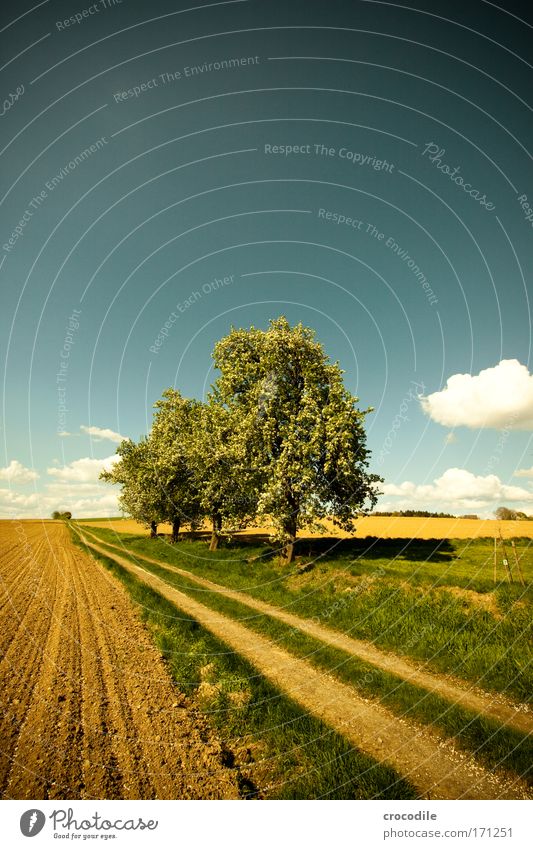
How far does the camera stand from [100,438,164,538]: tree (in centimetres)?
4656

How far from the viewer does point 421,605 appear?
550 inches

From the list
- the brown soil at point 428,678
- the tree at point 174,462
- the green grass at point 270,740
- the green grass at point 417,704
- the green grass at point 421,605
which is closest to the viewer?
the green grass at point 270,740

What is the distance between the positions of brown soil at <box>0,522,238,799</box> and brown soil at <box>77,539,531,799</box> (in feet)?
8.75

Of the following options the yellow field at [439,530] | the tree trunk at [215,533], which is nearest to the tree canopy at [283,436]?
the yellow field at [439,530]

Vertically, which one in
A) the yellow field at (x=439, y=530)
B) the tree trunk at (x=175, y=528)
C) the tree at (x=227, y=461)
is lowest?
the yellow field at (x=439, y=530)

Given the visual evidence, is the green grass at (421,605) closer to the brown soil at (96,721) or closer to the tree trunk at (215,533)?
the brown soil at (96,721)

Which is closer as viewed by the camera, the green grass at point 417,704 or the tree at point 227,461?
the green grass at point 417,704

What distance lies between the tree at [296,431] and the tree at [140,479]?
23.4 m

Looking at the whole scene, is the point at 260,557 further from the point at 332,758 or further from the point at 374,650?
the point at 332,758

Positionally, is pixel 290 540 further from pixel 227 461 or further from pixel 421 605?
pixel 421 605

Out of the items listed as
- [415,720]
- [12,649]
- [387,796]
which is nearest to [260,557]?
[12,649]

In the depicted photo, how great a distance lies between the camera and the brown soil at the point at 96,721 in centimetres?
593

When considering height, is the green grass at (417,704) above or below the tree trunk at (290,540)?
below

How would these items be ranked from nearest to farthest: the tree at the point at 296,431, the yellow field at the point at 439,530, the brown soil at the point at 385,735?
the brown soil at the point at 385,735, the tree at the point at 296,431, the yellow field at the point at 439,530
